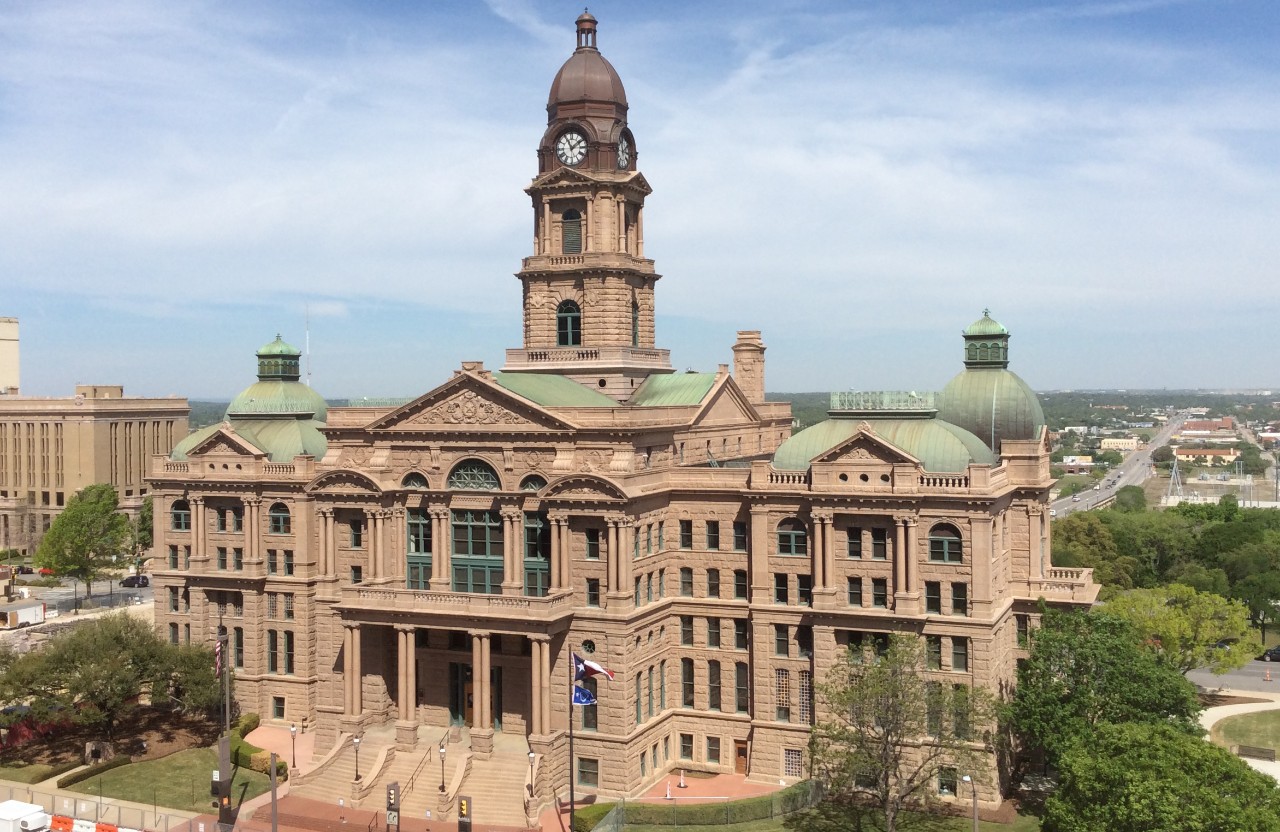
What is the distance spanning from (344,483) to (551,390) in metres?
13.0

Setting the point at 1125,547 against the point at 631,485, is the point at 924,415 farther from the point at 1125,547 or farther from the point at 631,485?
the point at 1125,547

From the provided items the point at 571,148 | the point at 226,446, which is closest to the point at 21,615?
the point at 226,446

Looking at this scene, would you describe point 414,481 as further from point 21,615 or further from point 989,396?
point 21,615

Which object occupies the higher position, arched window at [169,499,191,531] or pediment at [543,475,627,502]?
pediment at [543,475,627,502]

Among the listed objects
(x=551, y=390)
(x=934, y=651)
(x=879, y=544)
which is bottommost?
(x=934, y=651)

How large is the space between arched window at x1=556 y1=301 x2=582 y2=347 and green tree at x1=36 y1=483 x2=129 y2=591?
65.5 meters

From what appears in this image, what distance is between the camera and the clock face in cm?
7669

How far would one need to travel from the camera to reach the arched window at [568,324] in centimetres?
7669

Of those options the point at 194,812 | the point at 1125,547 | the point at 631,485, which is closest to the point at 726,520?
the point at 631,485

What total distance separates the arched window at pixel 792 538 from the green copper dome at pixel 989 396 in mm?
13406

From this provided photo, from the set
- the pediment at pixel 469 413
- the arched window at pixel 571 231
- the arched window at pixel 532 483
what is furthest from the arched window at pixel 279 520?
the arched window at pixel 571 231

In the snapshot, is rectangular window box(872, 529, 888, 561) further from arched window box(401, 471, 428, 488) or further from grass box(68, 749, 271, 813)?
grass box(68, 749, 271, 813)

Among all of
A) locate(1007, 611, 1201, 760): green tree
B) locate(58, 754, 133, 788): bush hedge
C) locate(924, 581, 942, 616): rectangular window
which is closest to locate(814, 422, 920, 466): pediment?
locate(924, 581, 942, 616): rectangular window

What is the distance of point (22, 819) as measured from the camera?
51.6 metres
